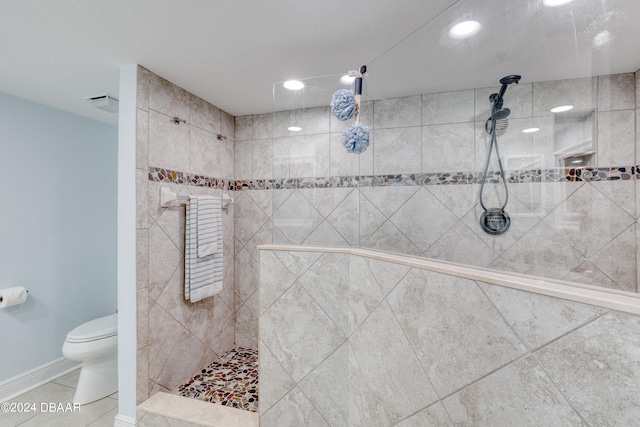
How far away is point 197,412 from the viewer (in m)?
1.75

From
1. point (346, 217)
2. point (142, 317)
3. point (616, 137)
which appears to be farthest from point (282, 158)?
point (616, 137)

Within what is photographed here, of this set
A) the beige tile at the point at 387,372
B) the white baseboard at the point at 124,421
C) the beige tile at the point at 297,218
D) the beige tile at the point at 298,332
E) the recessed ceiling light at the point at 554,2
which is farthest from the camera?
the white baseboard at the point at 124,421

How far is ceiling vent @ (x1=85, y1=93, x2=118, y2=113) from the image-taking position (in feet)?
7.35

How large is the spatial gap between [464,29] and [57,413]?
336 centimetres

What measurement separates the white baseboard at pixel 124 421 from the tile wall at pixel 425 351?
0.84m

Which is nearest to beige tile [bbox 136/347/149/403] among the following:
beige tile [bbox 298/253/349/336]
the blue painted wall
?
beige tile [bbox 298/253/349/336]

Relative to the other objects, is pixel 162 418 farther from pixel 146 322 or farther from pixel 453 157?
pixel 453 157

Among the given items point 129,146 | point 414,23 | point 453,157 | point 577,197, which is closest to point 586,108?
point 577,197

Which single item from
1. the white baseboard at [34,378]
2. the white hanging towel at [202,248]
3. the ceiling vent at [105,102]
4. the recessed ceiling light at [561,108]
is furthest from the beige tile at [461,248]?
the white baseboard at [34,378]

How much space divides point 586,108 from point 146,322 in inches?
94.4

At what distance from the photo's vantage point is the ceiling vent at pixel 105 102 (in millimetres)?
2240

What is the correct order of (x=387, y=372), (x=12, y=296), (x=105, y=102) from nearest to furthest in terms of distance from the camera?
(x=387, y=372) < (x=12, y=296) < (x=105, y=102)

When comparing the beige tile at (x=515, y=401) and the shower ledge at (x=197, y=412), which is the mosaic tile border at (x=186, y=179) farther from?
the beige tile at (x=515, y=401)

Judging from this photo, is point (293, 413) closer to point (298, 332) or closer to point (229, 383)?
point (298, 332)
